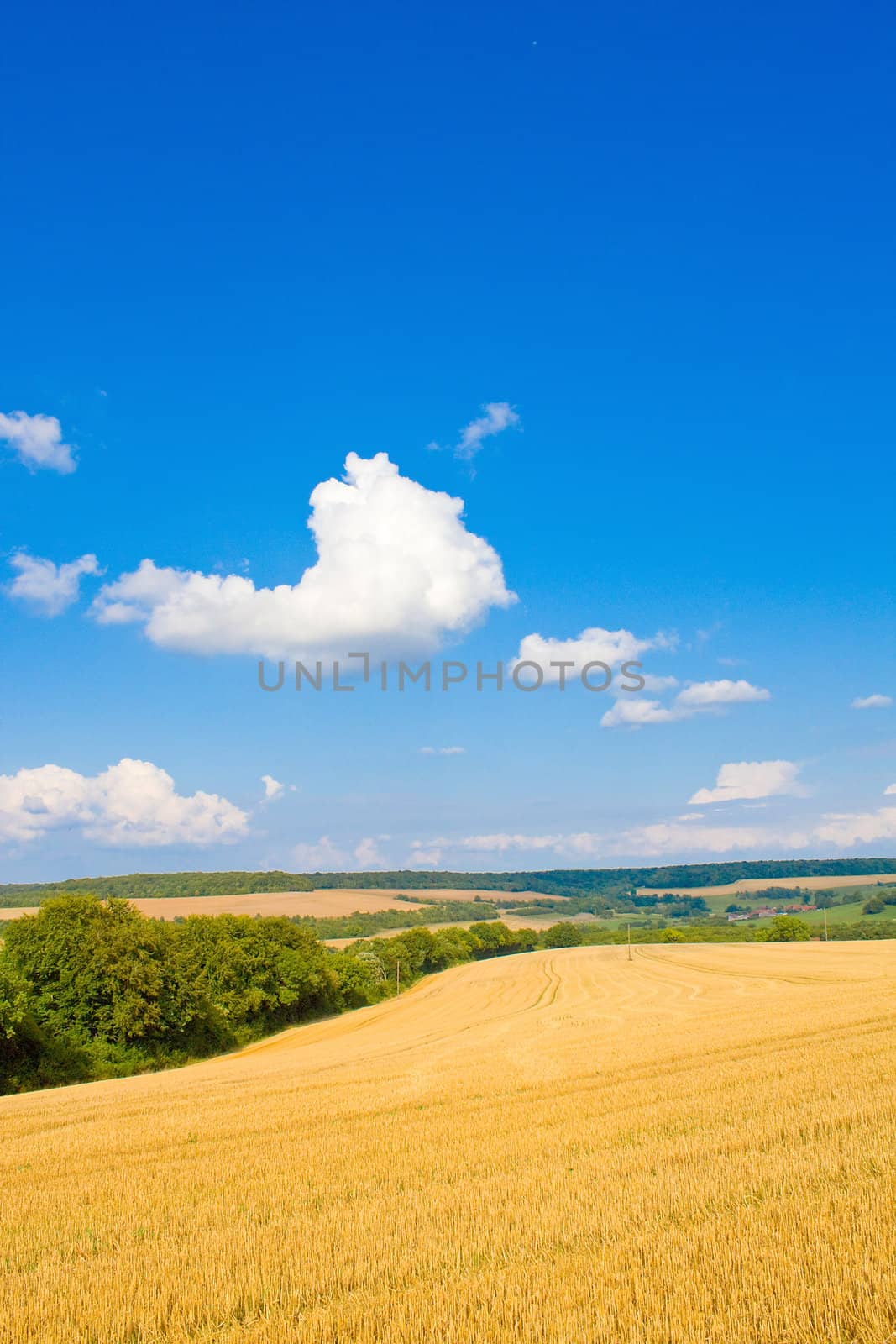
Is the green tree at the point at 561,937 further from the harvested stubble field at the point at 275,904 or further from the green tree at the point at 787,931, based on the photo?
the green tree at the point at 787,931

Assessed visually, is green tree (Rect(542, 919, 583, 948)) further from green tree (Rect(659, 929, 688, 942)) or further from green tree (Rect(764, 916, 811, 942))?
green tree (Rect(764, 916, 811, 942))

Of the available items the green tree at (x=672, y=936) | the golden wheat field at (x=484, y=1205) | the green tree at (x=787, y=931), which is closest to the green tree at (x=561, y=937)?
the green tree at (x=672, y=936)

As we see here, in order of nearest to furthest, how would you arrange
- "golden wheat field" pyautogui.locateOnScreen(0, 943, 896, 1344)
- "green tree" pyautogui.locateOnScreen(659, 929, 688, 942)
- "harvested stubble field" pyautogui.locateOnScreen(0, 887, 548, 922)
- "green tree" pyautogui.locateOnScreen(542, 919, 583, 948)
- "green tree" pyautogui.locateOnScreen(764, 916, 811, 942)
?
1. "golden wheat field" pyautogui.locateOnScreen(0, 943, 896, 1344)
2. "harvested stubble field" pyautogui.locateOnScreen(0, 887, 548, 922)
3. "green tree" pyautogui.locateOnScreen(764, 916, 811, 942)
4. "green tree" pyautogui.locateOnScreen(659, 929, 688, 942)
5. "green tree" pyautogui.locateOnScreen(542, 919, 583, 948)

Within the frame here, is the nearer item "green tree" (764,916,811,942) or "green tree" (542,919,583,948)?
"green tree" (764,916,811,942)

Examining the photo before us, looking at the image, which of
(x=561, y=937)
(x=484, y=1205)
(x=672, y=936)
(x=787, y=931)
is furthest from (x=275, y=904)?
(x=484, y=1205)

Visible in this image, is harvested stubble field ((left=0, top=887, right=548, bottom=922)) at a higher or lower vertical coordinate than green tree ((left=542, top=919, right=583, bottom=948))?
higher

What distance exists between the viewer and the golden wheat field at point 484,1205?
6793mm

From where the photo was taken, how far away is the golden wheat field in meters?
6.79

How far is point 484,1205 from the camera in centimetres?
975

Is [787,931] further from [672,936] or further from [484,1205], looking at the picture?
[484,1205]

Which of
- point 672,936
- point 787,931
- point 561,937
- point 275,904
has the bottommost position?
point 561,937

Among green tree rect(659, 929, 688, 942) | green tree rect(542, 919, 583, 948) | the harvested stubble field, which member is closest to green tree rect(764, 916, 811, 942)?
green tree rect(659, 929, 688, 942)

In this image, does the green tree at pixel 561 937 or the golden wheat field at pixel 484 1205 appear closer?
the golden wheat field at pixel 484 1205

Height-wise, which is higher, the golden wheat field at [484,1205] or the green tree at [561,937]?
the golden wheat field at [484,1205]
